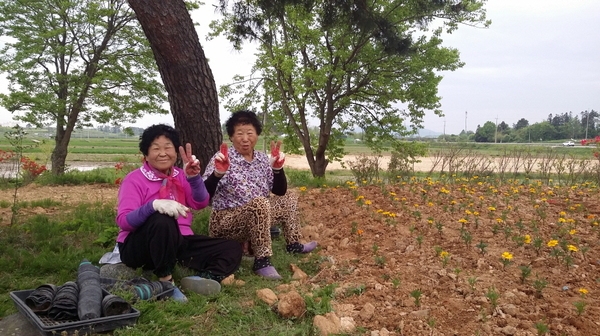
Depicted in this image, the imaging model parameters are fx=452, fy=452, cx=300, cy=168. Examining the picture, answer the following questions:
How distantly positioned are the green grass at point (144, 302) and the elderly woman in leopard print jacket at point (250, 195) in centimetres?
21

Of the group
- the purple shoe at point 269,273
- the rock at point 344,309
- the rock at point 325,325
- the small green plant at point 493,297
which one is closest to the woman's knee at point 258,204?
the purple shoe at point 269,273

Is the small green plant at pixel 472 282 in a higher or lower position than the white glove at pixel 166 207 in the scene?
lower

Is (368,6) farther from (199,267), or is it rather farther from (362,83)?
(362,83)

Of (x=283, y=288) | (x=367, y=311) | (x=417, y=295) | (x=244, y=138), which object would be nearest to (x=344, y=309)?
(x=367, y=311)

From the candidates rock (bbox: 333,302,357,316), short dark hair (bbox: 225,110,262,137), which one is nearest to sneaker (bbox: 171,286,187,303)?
rock (bbox: 333,302,357,316)

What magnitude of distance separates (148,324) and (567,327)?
192 cm

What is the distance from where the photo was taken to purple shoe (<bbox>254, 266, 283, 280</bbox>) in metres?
2.94

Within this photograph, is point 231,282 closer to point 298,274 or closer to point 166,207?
point 298,274

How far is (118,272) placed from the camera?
2.67 meters

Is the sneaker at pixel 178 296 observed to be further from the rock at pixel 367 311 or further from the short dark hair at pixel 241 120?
the short dark hair at pixel 241 120

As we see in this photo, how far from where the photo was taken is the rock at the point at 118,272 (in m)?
2.64

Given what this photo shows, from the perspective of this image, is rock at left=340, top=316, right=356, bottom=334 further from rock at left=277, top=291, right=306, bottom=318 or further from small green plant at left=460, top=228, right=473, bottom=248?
small green plant at left=460, top=228, right=473, bottom=248

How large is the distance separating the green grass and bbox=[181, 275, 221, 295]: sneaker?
0.05 m

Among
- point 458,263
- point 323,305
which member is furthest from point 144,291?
point 458,263
